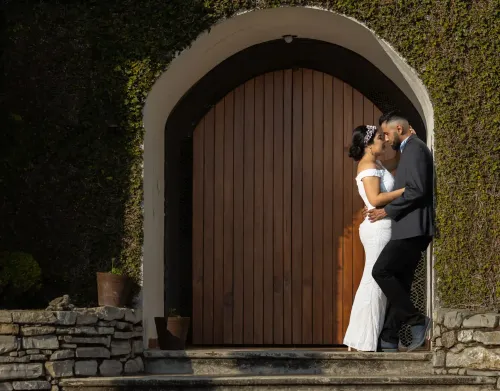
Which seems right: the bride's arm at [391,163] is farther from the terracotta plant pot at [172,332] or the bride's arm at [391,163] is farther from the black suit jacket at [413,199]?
the terracotta plant pot at [172,332]

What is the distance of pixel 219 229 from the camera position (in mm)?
10320

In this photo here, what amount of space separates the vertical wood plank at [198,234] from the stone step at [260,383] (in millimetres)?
2031

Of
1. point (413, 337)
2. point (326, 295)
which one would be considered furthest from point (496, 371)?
point (326, 295)

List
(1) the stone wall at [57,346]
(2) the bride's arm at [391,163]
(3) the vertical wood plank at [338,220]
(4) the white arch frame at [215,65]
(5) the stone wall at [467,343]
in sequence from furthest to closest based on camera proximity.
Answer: (3) the vertical wood plank at [338,220] < (2) the bride's arm at [391,163] < (4) the white arch frame at [215,65] < (5) the stone wall at [467,343] < (1) the stone wall at [57,346]

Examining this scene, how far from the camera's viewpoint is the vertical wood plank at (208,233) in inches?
405

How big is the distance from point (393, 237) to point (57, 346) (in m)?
2.60

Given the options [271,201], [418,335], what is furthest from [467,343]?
[271,201]

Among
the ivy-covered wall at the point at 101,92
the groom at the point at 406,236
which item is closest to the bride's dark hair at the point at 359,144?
the groom at the point at 406,236

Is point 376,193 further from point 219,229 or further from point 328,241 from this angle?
point 219,229

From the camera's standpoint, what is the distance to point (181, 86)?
9.91m

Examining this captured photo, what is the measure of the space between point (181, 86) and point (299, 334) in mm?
2381

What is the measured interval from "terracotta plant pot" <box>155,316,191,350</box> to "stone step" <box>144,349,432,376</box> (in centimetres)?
44

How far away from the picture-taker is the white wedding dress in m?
8.89

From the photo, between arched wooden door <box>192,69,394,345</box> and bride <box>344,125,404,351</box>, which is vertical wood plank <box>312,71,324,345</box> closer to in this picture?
arched wooden door <box>192,69,394,345</box>
